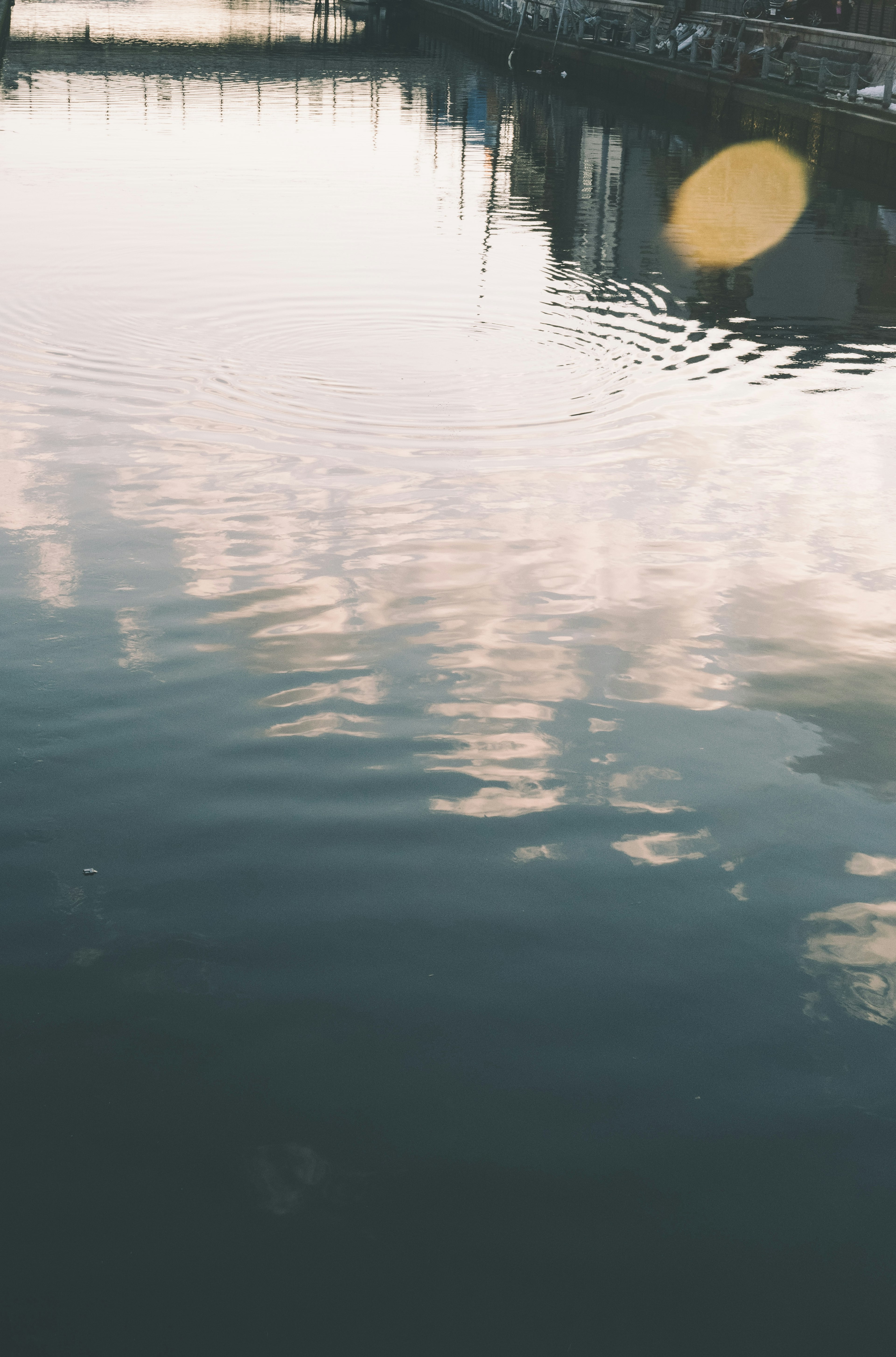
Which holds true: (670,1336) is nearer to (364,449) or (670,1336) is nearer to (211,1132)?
(211,1132)

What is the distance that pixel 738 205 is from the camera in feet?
76.3

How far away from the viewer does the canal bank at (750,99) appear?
87.1ft

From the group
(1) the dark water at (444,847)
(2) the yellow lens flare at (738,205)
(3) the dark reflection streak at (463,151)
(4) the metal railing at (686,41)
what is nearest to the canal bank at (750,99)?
(4) the metal railing at (686,41)

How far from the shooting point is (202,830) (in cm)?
486

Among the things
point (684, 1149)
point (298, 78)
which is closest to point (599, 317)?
point (684, 1149)

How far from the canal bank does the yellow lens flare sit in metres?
0.67

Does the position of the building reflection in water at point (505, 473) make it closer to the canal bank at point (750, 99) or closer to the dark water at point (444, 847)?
the dark water at point (444, 847)

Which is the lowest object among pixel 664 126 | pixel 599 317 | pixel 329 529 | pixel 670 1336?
pixel 670 1336

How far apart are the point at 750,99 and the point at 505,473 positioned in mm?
28262

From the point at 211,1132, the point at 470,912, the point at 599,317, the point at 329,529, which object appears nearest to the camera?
the point at 211,1132

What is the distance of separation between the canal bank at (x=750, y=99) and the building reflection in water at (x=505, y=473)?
639 cm

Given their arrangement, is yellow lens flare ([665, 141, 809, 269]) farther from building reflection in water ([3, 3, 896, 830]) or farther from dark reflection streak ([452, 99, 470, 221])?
dark reflection streak ([452, 99, 470, 221])

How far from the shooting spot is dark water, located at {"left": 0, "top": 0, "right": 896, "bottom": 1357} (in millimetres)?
3160

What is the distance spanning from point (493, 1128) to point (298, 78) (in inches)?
1980
